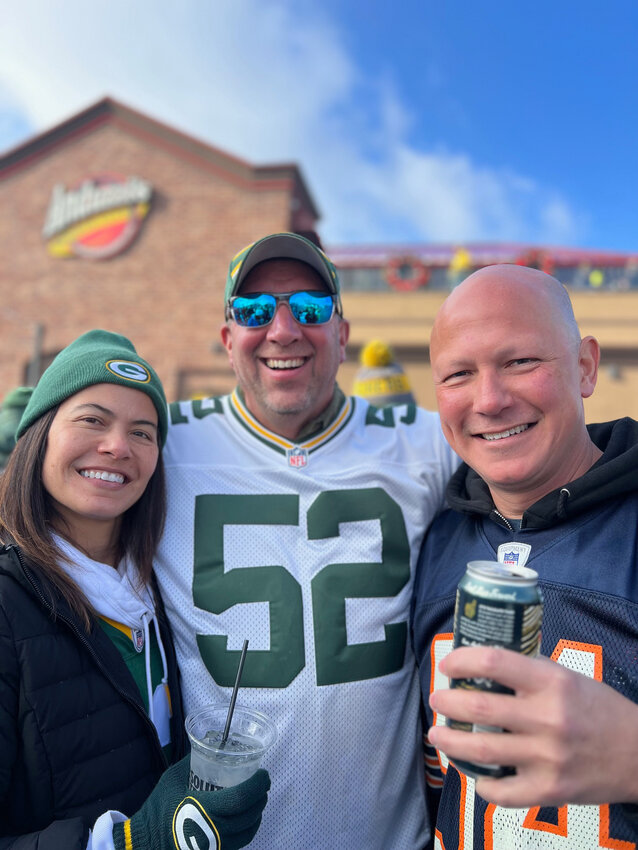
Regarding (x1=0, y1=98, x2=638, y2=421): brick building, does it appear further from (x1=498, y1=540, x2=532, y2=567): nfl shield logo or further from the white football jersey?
(x1=498, y1=540, x2=532, y2=567): nfl shield logo

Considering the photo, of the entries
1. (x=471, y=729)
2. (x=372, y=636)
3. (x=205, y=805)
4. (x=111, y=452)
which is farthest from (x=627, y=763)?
(x=111, y=452)

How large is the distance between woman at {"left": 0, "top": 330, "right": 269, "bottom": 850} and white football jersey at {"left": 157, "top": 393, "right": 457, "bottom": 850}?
6.1 inches

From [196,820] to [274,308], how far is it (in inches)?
67.6

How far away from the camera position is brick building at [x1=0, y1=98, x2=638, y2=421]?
12297 mm

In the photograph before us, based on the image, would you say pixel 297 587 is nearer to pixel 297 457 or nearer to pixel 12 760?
pixel 297 457

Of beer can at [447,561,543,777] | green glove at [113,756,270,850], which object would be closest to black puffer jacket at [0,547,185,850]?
green glove at [113,756,270,850]

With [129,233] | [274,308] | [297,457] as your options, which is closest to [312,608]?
[297,457]

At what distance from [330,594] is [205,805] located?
2.55ft

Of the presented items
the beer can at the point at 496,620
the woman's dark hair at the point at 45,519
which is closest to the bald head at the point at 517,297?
→ the beer can at the point at 496,620

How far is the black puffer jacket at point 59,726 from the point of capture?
1.48 meters

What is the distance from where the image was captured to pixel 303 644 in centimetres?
202

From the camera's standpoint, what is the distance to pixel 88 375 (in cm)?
189

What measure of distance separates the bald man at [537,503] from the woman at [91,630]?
0.68 metres

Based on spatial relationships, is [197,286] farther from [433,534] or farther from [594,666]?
[594,666]
